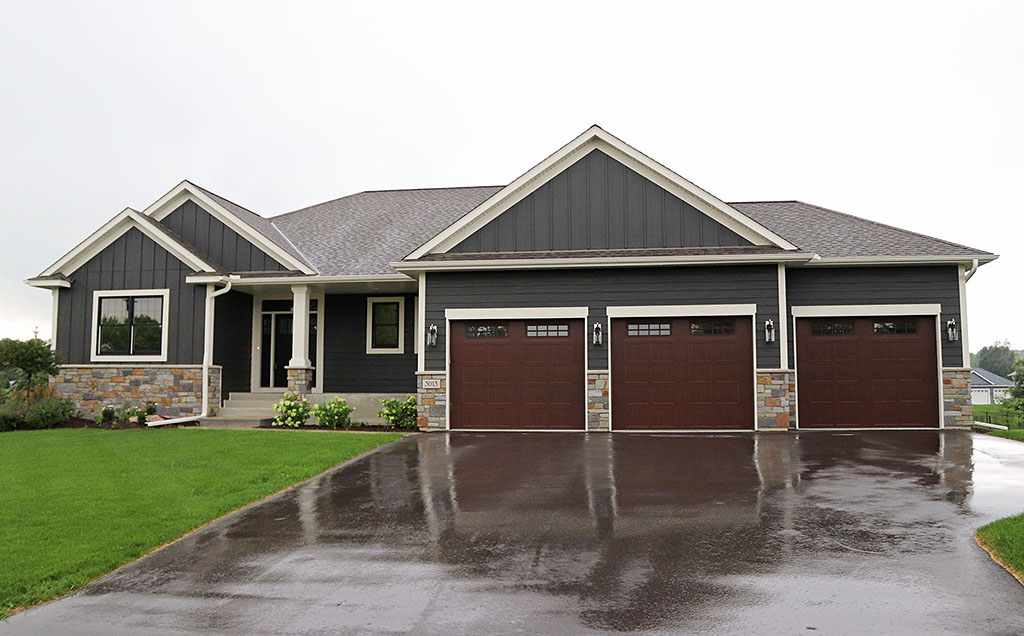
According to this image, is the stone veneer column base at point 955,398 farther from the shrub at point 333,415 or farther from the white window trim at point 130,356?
the white window trim at point 130,356

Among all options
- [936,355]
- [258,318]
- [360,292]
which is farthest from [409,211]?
[936,355]

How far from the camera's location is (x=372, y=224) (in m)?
19.7

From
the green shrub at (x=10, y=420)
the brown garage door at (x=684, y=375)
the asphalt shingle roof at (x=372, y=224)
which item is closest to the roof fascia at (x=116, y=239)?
the asphalt shingle roof at (x=372, y=224)

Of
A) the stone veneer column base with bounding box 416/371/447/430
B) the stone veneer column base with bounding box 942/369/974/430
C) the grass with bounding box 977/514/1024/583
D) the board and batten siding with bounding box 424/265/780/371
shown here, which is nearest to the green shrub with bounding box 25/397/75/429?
the stone veneer column base with bounding box 416/371/447/430

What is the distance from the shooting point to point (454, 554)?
586 centimetres

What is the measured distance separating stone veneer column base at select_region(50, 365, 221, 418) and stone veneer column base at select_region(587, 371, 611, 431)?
879 centimetres

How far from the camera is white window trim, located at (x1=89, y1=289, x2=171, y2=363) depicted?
1658 cm

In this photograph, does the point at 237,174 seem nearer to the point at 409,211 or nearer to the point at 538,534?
the point at 409,211

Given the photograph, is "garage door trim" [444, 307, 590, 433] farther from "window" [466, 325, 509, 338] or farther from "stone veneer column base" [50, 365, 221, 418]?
"stone veneer column base" [50, 365, 221, 418]

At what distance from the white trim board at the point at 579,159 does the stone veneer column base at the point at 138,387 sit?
604 centimetres

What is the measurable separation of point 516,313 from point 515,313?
0.8 inches

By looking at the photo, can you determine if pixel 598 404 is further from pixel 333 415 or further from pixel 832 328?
pixel 333 415

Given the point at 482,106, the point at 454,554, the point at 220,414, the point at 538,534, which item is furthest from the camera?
the point at 482,106

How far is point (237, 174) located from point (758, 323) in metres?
25.8
